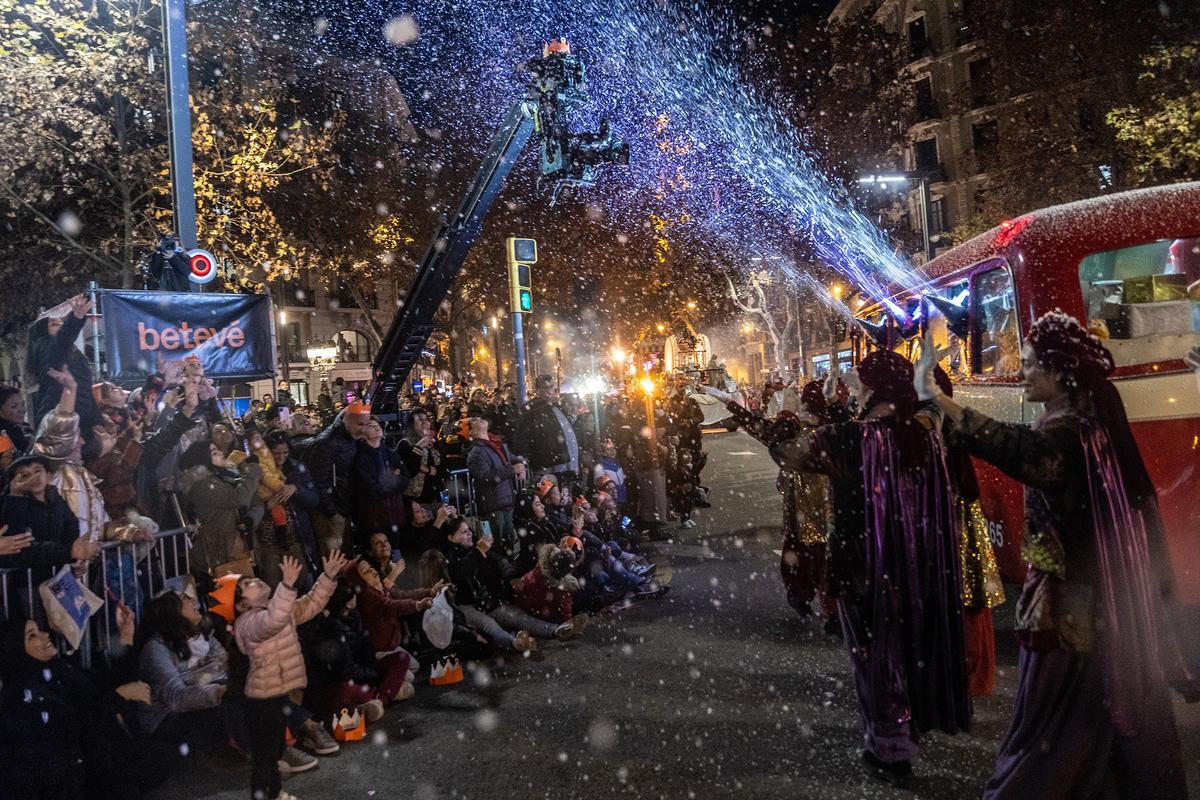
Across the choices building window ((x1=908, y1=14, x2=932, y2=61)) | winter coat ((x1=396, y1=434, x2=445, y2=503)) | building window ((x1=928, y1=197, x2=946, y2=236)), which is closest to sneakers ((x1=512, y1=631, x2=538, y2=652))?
winter coat ((x1=396, y1=434, x2=445, y2=503))

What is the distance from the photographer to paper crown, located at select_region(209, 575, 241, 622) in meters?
4.24

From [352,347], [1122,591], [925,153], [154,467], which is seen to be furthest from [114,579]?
[352,347]

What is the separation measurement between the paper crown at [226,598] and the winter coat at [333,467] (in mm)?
2106

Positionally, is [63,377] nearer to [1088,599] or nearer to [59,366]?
[59,366]

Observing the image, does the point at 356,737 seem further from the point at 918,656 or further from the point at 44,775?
the point at 918,656

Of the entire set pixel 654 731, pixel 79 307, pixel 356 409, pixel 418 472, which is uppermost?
pixel 79 307

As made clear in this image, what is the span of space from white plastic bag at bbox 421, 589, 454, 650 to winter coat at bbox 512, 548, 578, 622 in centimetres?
87

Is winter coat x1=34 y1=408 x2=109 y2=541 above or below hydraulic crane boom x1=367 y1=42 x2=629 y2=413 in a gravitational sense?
below

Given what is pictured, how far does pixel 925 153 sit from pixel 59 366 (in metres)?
51.5

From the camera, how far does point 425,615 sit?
235 inches

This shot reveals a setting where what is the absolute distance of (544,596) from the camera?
6758 millimetres

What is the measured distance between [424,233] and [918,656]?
78.7ft

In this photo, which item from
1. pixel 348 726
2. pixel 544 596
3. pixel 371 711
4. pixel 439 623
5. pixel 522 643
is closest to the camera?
pixel 348 726

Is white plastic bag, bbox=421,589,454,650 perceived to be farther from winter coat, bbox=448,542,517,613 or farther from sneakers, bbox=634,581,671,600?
sneakers, bbox=634,581,671,600
